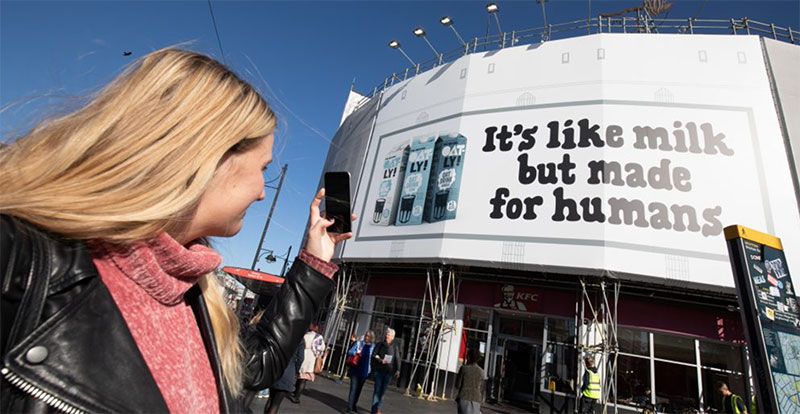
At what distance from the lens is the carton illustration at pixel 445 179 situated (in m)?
11.8

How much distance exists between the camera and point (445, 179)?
12297 millimetres

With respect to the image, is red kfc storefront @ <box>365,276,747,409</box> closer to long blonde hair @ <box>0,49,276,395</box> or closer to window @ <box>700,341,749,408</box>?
window @ <box>700,341,749,408</box>

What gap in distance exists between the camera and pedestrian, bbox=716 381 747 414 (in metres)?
8.40

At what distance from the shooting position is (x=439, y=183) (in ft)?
40.6

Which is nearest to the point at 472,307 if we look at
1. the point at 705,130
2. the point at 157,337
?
the point at 705,130

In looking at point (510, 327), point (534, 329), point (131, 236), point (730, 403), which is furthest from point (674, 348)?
point (131, 236)

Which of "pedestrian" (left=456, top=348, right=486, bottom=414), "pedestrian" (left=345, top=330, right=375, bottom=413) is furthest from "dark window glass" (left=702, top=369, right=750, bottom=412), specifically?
"pedestrian" (left=345, top=330, right=375, bottom=413)

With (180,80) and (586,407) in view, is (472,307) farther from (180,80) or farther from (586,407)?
(180,80)

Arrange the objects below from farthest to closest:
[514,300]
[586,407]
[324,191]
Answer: [514,300], [586,407], [324,191]

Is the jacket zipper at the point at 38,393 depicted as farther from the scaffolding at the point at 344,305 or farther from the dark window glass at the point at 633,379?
the scaffolding at the point at 344,305

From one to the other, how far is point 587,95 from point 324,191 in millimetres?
11749

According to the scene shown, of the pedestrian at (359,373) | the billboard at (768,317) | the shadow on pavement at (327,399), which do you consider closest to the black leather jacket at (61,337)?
the billboard at (768,317)

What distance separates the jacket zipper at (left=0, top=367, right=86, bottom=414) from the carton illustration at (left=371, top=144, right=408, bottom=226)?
12.3 metres

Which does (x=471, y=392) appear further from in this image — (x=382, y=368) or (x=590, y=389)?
(x=590, y=389)
